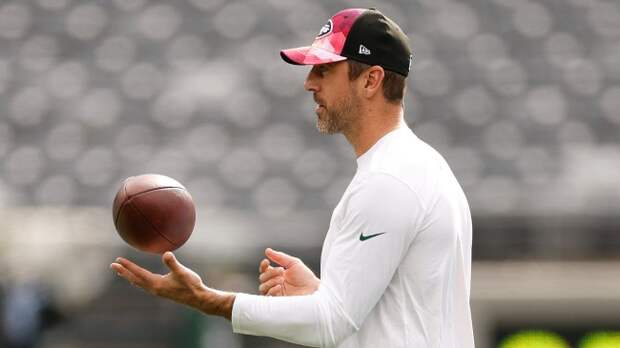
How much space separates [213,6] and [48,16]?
63.6 inches

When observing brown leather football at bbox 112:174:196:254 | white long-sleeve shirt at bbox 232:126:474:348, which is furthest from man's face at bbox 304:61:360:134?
brown leather football at bbox 112:174:196:254

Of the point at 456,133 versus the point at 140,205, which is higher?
the point at 140,205

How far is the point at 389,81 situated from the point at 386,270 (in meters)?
0.57

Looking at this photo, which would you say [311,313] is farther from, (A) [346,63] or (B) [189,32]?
(B) [189,32]

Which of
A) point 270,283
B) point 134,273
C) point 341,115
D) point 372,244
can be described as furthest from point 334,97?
point 134,273

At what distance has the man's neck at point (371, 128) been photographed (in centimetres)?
333

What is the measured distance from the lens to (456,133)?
986 centimetres

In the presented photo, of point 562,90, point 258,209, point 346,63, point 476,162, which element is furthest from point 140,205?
point 562,90

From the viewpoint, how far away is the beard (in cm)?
333

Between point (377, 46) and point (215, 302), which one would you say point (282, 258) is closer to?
point (215, 302)

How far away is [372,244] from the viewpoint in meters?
3.09

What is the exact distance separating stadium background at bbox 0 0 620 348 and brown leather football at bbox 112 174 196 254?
350 centimetres

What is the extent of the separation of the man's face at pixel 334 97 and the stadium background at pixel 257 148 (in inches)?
150

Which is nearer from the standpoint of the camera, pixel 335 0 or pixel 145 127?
pixel 145 127
